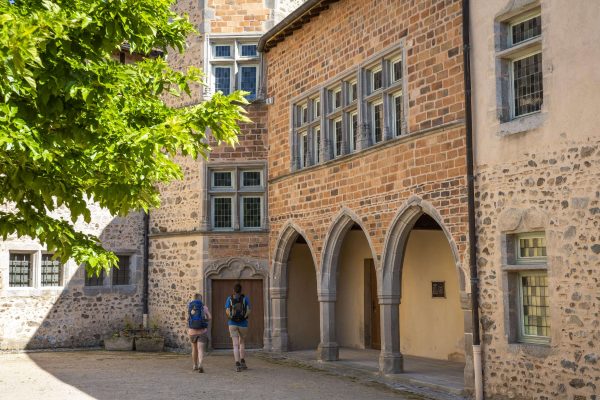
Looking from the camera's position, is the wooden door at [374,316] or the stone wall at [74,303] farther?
the stone wall at [74,303]

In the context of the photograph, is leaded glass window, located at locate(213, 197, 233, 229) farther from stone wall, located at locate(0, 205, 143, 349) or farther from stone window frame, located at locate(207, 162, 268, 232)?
stone wall, located at locate(0, 205, 143, 349)

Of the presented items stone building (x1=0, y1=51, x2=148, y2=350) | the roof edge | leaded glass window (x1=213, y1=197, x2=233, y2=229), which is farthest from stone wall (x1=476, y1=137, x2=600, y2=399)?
stone building (x1=0, y1=51, x2=148, y2=350)

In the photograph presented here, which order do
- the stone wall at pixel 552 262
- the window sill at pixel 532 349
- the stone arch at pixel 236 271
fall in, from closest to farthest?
the stone wall at pixel 552 262, the window sill at pixel 532 349, the stone arch at pixel 236 271

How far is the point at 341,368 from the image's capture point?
12594mm

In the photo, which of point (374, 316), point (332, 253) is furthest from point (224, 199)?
point (374, 316)

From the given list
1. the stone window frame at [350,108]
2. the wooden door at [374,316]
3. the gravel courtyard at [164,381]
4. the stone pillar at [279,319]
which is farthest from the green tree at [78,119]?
the wooden door at [374,316]

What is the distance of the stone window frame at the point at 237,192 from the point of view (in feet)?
52.5

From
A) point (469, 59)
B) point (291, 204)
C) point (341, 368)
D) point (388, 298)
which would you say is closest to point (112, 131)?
point (469, 59)

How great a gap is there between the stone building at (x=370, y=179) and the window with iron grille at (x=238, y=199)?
54 cm

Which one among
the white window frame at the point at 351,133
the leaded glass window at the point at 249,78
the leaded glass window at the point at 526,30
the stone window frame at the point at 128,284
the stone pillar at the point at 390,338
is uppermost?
the leaded glass window at the point at 249,78

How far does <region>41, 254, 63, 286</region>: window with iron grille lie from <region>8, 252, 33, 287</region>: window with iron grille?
0.28m

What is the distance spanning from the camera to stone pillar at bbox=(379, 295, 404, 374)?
11.4 metres

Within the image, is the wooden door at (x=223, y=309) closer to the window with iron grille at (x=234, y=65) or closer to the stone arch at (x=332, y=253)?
the stone arch at (x=332, y=253)

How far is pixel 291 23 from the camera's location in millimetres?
14586
